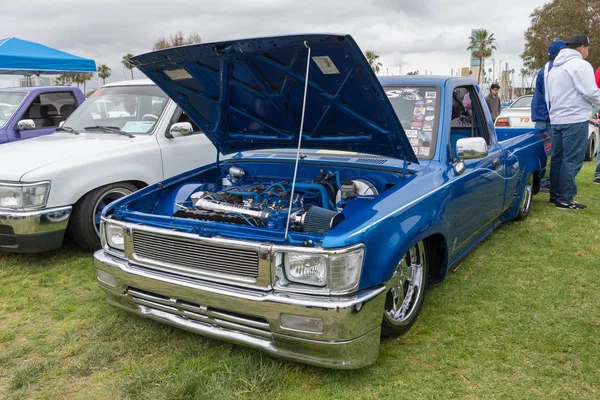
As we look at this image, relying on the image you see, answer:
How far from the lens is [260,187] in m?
3.60

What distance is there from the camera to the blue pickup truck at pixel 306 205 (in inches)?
95.7

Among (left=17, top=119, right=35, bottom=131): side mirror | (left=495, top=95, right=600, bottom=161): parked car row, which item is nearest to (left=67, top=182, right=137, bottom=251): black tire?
(left=17, top=119, right=35, bottom=131): side mirror

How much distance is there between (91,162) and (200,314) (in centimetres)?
254

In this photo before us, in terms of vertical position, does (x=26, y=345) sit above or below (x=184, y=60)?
below

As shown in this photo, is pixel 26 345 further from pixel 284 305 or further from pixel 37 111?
pixel 37 111

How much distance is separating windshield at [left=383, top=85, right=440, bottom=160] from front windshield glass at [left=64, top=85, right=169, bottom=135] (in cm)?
282

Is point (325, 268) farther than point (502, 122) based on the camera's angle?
No

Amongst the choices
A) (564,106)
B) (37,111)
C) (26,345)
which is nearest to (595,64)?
(564,106)

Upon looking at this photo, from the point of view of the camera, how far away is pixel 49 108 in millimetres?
7652

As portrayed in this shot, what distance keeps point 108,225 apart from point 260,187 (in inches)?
42.6

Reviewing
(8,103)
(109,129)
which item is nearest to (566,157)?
(109,129)

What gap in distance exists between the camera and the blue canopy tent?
11.7 metres

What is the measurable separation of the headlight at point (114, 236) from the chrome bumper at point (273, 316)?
0.28 meters

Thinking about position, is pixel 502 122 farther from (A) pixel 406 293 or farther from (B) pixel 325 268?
(B) pixel 325 268
